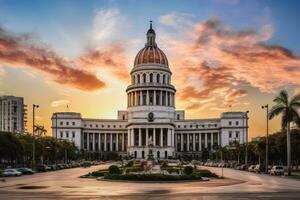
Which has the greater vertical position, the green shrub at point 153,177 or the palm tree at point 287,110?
the palm tree at point 287,110

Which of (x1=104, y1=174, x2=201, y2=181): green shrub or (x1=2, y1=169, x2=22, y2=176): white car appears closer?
(x1=104, y1=174, x2=201, y2=181): green shrub

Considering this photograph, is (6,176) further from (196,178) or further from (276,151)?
(276,151)

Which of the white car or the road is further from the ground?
the road

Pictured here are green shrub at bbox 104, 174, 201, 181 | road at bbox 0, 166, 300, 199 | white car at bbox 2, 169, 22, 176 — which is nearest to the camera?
road at bbox 0, 166, 300, 199

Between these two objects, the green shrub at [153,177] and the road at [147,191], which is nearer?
the road at [147,191]

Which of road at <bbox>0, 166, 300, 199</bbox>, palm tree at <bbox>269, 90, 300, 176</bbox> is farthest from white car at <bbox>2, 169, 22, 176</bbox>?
palm tree at <bbox>269, 90, 300, 176</bbox>

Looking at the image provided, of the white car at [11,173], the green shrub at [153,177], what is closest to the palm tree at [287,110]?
the green shrub at [153,177]

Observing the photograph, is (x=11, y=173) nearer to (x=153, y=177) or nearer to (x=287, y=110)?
(x=153, y=177)

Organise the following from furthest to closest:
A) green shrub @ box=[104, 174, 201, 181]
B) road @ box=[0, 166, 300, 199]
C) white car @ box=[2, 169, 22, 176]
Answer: white car @ box=[2, 169, 22, 176] → green shrub @ box=[104, 174, 201, 181] → road @ box=[0, 166, 300, 199]

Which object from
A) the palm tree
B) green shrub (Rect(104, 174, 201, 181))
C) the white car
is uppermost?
the palm tree

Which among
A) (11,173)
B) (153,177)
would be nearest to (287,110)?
(153,177)

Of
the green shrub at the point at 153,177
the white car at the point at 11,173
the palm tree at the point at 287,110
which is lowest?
the white car at the point at 11,173

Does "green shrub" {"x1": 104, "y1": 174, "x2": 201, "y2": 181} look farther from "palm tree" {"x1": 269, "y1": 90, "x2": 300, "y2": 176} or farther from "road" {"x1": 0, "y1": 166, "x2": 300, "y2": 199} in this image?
"palm tree" {"x1": 269, "y1": 90, "x2": 300, "y2": 176}

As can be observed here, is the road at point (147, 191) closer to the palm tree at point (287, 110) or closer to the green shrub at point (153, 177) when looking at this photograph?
the green shrub at point (153, 177)
